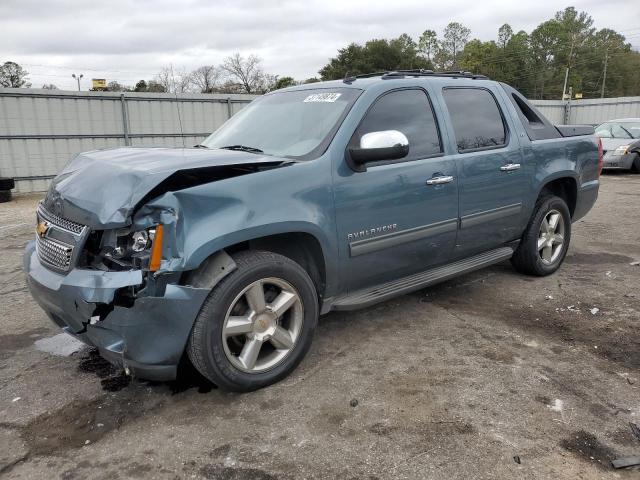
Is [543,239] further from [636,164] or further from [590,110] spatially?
[590,110]

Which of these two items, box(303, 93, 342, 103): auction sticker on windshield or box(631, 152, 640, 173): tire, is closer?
box(303, 93, 342, 103): auction sticker on windshield

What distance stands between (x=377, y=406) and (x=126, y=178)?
1.85 metres

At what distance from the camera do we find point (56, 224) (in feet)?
9.96

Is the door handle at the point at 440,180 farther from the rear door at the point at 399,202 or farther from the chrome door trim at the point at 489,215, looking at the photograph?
the chrome door trim at the point at 489,215

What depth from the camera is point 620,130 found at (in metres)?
14.9

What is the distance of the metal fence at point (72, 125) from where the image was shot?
12594 mm

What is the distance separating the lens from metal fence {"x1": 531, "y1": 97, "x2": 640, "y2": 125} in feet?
76.4

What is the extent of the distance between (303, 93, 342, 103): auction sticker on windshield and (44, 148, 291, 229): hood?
79 centimetres

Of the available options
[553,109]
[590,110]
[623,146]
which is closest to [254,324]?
[623,146]

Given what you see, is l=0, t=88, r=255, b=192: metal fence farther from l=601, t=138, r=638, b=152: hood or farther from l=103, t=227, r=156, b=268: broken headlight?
l=601, t=138, r=638, b=152: hood

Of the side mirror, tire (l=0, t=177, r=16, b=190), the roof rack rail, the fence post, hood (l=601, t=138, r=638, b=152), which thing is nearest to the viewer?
the side mirror

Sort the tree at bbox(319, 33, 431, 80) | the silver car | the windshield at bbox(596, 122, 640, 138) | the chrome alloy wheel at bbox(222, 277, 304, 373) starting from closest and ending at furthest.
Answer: the chrome alloy wheel at bbox(222, 277, 304, 373)
the silver car
the windshield at bbox(596, 122, 640, 138)
the tree at bbox(319, 33, 431, 80)

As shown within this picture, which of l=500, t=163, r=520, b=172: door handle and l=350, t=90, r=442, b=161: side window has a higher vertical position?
l=350, t=90, r=442, b=161: side window

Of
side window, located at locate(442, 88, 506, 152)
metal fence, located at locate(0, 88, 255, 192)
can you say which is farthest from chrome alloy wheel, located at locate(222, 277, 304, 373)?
metal fence, located at locate(0, 88, 255, 192)
